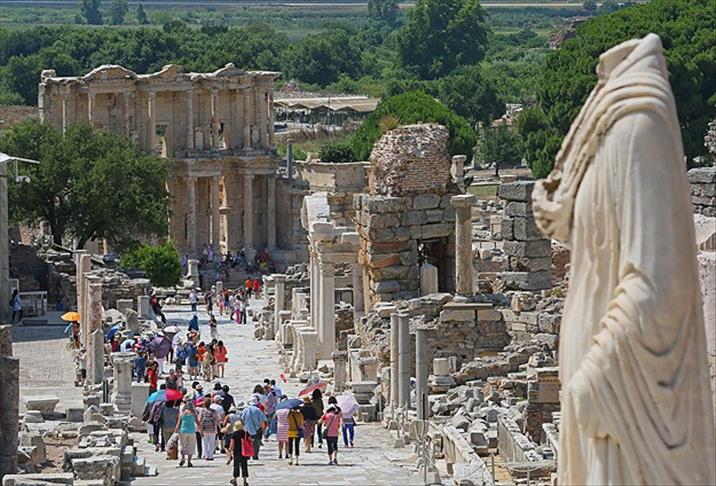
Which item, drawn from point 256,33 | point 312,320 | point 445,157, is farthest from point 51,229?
point 256,33

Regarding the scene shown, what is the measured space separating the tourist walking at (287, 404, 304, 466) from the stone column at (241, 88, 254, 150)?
57113 mm

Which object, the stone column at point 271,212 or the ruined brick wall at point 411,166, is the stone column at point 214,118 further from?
the ruined brick wall at point 411,166

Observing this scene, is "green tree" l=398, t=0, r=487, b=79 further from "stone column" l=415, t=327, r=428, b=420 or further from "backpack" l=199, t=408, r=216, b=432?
"backpack" l=199, t=408, r=216, b=432

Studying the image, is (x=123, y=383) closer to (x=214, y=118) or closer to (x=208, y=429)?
(x=208, y=429)

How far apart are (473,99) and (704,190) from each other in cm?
8799

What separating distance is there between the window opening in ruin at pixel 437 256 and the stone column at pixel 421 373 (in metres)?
6.97

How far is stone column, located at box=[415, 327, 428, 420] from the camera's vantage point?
28.4m

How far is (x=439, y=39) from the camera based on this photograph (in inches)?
5945

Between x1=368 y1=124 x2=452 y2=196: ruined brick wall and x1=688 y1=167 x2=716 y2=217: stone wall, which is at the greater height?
x1=368 y1=124 x2=452 y2=196: ruined brick wall

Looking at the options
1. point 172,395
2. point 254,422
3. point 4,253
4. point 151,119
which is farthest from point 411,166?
point 151,119

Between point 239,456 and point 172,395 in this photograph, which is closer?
point 239,456

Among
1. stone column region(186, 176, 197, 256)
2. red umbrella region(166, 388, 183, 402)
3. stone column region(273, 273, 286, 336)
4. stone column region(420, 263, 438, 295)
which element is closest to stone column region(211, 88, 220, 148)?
stone column region(186, 176, 197, 256)

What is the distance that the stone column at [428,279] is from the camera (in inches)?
1425

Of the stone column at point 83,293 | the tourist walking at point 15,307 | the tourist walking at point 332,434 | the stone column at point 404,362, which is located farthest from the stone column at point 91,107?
the tourist walking at point 332,434
